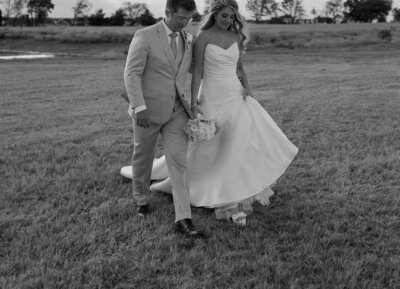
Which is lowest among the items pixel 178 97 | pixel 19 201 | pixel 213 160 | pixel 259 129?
pixel 19 201

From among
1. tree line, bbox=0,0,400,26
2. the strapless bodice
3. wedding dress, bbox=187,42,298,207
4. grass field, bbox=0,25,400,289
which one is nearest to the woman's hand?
wedding dress, bbox=187,42,298,207

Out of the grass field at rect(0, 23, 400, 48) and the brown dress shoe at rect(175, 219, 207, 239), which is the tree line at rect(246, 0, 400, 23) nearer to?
the grass field at rect(0, 23, 400, 48)

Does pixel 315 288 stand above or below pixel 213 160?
below

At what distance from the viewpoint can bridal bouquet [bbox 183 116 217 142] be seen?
15.4 feet

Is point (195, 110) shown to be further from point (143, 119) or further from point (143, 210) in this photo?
point (143, 210)

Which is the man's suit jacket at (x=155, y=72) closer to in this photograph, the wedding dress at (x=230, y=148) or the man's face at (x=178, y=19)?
the man's face at (x=178, y=19)

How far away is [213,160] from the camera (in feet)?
17.1

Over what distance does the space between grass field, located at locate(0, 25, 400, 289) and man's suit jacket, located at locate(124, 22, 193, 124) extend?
1.23 meters

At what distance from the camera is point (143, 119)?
14.7ft

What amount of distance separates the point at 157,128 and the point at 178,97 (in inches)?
15.1

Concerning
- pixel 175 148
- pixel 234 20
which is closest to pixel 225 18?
pixel 234 20

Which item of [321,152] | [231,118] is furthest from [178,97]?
[321,152]

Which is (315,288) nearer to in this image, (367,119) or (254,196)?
(254,196)

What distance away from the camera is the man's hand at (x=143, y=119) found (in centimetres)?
446
